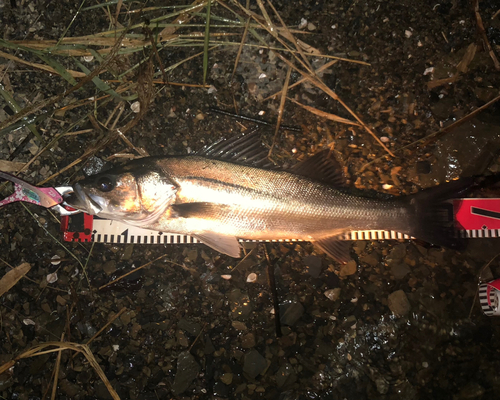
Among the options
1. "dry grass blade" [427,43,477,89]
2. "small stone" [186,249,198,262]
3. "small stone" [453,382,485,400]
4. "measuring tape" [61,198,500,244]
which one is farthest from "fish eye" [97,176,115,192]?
"small stone" [453,382,485,400]

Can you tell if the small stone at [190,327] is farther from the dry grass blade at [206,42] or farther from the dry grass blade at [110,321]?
the dry grass blade at [206,42]

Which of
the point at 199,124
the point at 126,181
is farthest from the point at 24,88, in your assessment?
the point at 199,124

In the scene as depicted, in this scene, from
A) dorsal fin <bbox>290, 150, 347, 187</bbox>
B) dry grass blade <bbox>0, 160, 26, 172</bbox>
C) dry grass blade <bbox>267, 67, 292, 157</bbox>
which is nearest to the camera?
dorsal fin <bbox>290, 150, 347, 187</bbox>

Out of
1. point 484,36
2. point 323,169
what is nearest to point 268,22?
point 323,169

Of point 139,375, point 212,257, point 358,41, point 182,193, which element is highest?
point 358,41

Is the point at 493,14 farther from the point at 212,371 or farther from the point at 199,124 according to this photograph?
the point at 212,371

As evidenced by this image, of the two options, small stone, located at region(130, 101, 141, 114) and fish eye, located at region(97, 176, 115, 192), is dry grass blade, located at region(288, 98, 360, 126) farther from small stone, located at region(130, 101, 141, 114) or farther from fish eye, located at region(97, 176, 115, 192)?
fish eye, located at region(97, 176, 115, 192)
